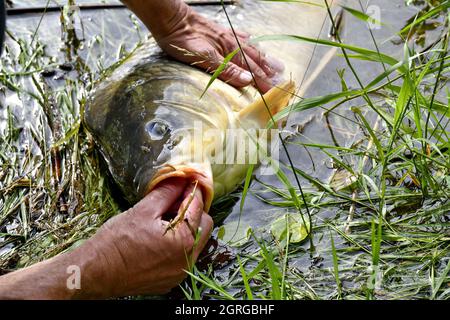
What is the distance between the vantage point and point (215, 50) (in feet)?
12.3

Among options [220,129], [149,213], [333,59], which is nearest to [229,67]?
[220,129]

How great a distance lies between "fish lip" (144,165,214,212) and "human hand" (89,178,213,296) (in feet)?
0.14

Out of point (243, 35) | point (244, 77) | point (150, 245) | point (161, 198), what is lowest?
point (150, 245)

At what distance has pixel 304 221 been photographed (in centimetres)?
299

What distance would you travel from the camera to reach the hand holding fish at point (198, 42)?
142 inches

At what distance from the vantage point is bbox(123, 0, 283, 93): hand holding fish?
3.60 meters

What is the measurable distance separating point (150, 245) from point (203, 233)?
26 centimetres

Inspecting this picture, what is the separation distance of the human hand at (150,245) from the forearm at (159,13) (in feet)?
3.59

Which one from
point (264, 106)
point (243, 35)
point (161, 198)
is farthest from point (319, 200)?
point (243, 35)

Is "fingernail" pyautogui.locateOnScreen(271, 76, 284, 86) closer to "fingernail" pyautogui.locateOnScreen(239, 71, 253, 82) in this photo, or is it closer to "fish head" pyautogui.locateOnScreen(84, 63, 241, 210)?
"fingernail" pyautogui.locateOnScreen(239, 71, 253, 82)

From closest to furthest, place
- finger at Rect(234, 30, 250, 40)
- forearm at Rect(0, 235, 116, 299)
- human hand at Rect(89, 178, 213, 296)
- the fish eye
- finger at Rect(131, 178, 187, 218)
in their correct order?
1. forearm at Rect(0, 235, 116, 299)
2. human hand at Rect(89, 178, 213, 296)
3. finger at Rect(131, 178, 187, 218)
4. the fish eye
5. finger at Rect(234, 30, 250, 40)

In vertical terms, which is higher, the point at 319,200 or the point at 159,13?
the point at 159,13

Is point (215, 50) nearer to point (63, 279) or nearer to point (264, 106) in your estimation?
point (264, 106)


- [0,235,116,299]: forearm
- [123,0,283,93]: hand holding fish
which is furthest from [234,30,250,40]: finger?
[0,235,116,299]: forearm
